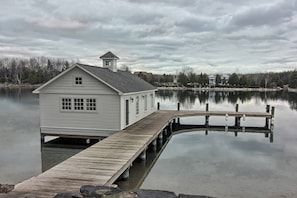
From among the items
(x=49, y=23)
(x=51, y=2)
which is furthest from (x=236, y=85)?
(x=51, y=2)

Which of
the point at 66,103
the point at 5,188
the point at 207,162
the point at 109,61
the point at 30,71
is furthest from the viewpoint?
the point at 30,71

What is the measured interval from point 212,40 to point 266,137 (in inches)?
905

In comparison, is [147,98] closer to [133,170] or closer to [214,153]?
[214,153]

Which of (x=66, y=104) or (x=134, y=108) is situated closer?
(x=66, y=104)

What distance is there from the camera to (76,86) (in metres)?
13.7

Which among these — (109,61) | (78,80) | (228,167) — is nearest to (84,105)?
(78,80)

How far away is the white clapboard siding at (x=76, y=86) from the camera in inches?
532

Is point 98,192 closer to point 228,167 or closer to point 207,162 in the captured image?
point 228,167

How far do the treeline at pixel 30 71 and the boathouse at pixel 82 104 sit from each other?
72.0 meters

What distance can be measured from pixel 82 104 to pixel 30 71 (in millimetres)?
84311

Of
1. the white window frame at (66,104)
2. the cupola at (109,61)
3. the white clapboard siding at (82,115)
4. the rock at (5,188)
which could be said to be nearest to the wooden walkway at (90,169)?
the rock at (5,188)

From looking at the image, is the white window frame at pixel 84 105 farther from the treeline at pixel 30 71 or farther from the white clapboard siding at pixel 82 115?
the treeline at pixel 30 71

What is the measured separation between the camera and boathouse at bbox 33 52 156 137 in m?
13.4

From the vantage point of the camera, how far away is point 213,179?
31.2ft
